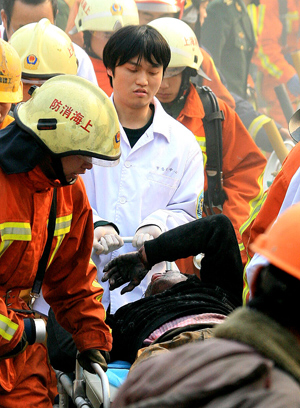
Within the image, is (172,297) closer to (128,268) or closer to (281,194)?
(128,268)

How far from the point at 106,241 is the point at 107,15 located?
2.83 metres

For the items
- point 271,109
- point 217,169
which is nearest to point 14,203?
point 217,169

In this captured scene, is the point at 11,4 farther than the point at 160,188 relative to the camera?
Yes

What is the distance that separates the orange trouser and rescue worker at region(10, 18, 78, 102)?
1759mm

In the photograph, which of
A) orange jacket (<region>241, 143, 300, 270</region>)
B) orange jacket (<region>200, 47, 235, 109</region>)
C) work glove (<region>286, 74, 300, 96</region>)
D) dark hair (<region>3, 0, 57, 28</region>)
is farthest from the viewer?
work glove (<region>286, 74, 300, 96</region>)

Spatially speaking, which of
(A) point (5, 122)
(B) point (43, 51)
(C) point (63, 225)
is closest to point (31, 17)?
(B) point (43, 51)

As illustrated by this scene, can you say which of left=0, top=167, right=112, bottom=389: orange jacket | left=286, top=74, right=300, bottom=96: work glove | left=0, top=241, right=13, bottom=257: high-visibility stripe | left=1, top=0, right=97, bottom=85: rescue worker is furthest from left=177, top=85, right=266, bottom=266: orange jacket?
left=286, top=74, right=300, bottom=96: work glove

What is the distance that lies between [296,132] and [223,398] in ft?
6.64

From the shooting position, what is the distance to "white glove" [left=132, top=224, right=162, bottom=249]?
12.0 feet

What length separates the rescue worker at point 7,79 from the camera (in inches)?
132

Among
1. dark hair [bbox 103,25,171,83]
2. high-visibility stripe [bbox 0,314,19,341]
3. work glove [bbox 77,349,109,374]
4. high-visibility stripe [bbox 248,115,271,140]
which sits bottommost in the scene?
high-visibility stripe [bbox 248,115,271,140]

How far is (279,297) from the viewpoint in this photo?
4.36ft

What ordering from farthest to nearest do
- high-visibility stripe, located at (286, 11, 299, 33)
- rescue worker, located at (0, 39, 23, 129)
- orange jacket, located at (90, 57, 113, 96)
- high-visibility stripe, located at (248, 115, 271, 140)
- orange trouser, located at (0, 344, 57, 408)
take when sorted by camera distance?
high-visibility stripe, located at (286, 11, 299, 33)
high-visibility stripe, located at (248, 115, 271, 140)
orange jacket, located at (90, 57, 113, 96)
rescue worker, located at (0, 39, 23, 129)
orange trouser, located at (0, 344, 57, 408)

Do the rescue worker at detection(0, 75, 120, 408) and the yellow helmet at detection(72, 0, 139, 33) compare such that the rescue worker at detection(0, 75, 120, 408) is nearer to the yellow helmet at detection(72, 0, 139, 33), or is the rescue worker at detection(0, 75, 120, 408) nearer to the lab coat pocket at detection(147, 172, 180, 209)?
the lab coat pocket at detection(147, 172, 180, 209)
